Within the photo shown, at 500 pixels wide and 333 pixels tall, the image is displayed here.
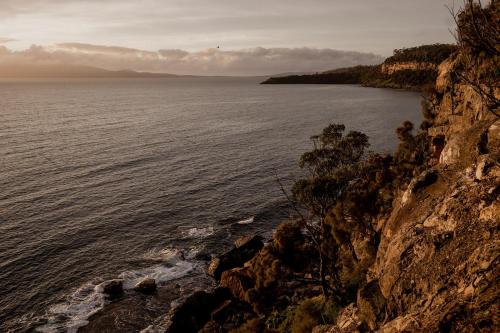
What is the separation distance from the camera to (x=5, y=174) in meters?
72.6

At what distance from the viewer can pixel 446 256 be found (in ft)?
46.1

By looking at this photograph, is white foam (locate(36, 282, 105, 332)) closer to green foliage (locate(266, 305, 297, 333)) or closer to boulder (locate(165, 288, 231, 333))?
boulder (locate(165, 288, 231, 333))

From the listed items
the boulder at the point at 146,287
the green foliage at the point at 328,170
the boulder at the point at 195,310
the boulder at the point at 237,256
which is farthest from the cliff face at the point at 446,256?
the boulder at the point at 146,287

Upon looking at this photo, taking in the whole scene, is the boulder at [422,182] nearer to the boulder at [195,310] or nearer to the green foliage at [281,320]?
the green foliage at [281,320]

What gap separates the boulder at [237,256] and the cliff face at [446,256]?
25.2 meters

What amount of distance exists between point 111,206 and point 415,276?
176 feet

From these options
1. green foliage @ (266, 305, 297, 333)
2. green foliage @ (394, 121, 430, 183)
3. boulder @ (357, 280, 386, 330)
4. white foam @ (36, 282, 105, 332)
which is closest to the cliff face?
boulder @ (357, 280, 386, 330)

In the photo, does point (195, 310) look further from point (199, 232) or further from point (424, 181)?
Result: point (424, 181)

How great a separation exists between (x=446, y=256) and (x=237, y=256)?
34594mm

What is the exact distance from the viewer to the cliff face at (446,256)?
36.8 feet

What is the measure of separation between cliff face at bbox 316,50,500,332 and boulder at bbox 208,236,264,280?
82.7 feet

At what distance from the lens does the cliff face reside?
1123 cm

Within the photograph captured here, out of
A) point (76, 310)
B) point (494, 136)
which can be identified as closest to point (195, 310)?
point (76, 310)

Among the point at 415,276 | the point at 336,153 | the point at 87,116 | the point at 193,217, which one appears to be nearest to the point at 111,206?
the point at 193,217
